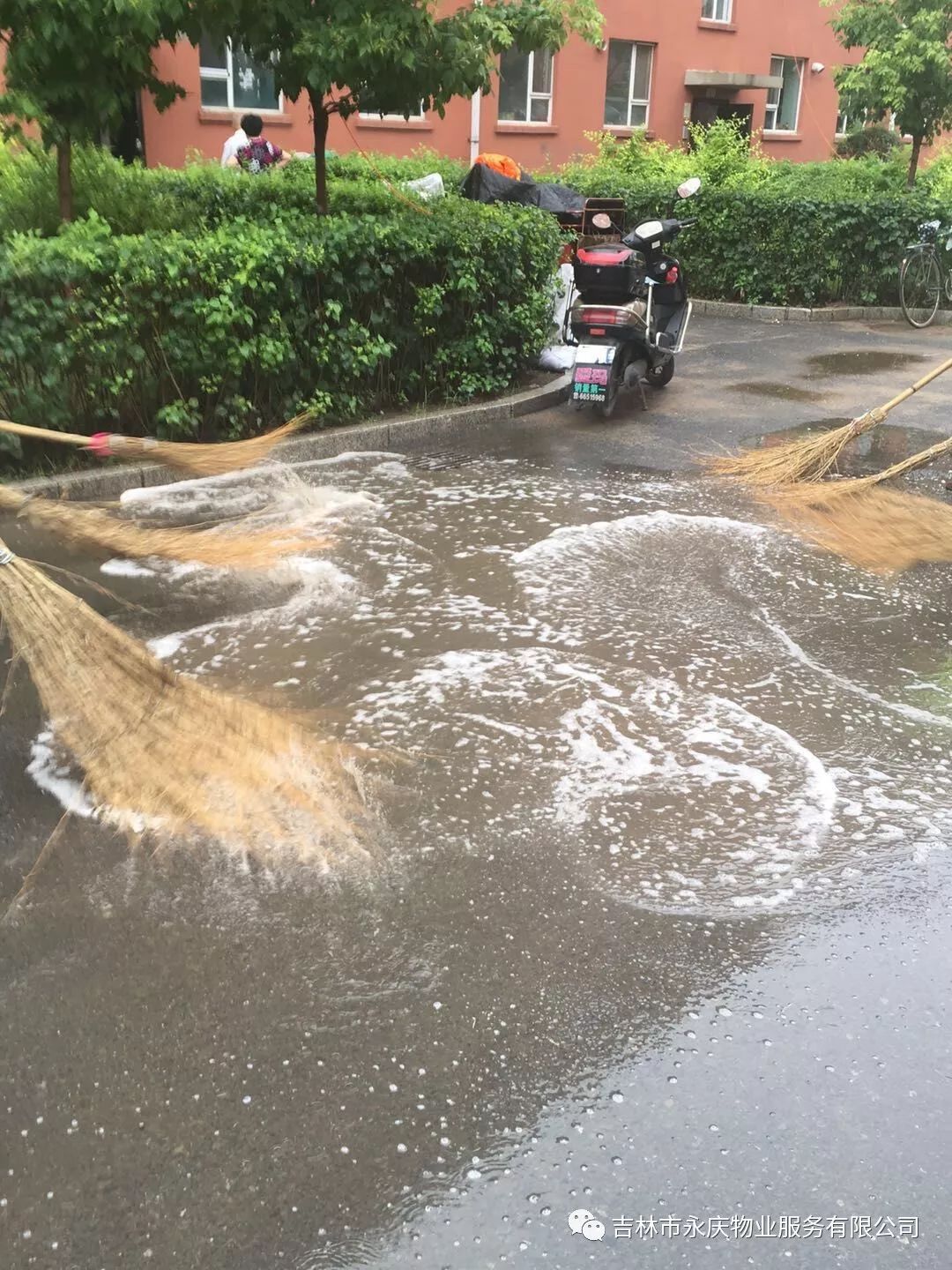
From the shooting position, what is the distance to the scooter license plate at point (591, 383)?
832 centimetres

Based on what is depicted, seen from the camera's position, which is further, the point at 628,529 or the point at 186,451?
the point at 628,529

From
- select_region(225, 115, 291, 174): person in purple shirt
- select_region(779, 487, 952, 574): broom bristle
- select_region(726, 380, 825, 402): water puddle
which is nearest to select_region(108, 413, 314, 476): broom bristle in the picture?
select_region(779, 487, 952, 574): broom bristle

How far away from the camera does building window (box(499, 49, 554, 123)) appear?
2236cm

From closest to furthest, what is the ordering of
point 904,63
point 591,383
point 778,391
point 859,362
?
point 591,383 < point 778,391 < point 859,362 < point 904,63

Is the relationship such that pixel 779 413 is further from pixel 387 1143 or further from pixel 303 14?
pixel 387 1143

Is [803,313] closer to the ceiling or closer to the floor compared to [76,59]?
closer to the floor

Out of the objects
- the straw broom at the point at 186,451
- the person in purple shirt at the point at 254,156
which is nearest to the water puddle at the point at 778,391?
the straw broom at the point at 186,451

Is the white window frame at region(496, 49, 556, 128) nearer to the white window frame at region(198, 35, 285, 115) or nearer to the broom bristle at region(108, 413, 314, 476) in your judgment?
the white window frame at region(198, 35, 285, 115)

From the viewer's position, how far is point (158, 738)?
3393 millimetres

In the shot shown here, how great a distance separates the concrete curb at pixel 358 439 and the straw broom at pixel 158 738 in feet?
9.10

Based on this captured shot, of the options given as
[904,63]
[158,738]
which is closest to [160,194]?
[158,738]

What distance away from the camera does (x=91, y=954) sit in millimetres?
2990

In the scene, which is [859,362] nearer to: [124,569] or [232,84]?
[124,569]

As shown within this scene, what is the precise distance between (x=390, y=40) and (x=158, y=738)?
230 inches
